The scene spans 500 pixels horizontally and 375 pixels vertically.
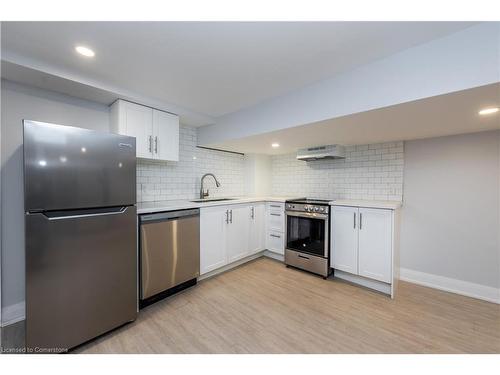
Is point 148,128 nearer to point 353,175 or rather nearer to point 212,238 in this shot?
point 212,238

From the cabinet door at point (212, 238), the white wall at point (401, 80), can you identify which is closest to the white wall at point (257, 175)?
the cabinet door at point (212, 238)

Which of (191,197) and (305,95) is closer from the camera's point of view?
(305,95)

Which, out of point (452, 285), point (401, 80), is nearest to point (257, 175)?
point (401, 80)

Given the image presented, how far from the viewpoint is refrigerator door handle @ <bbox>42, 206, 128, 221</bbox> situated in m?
1.46

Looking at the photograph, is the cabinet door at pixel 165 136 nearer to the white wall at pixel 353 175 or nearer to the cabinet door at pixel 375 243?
the white wall at pixel 353 175

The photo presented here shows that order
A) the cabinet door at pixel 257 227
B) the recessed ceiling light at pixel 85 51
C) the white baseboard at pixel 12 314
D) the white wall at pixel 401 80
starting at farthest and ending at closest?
the cabinet door at pixel 257 227, the white baseboard at pixel 12 314, the recessed ceiling light at pixel 85 51, the white wall at pixel 401 80

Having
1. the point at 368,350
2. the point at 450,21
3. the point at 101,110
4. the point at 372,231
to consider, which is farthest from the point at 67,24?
the point at 372,231

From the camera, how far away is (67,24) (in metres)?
1.27

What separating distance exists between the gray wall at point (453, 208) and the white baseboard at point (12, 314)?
169 inches

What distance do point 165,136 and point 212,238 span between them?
1450 millimetres

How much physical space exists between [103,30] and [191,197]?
91.1 inches

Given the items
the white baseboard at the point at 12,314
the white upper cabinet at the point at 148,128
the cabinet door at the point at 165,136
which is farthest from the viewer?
the cabinet door at the point at 165,136

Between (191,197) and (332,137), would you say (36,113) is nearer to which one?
(191,197)

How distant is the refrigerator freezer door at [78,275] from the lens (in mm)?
1403
